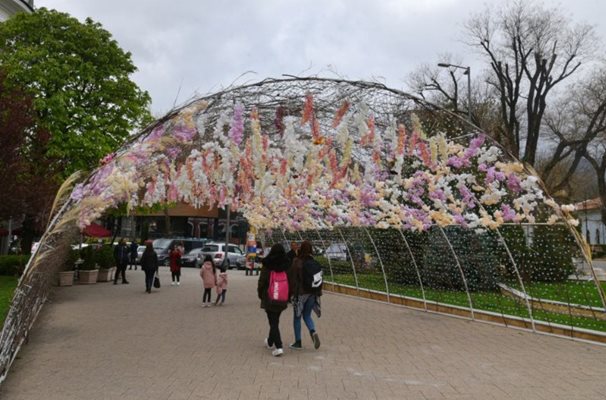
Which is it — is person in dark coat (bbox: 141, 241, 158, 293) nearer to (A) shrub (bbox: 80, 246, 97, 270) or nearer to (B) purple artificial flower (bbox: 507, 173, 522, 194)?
(A) shrub (bbox: 80, 246, 97, 270)

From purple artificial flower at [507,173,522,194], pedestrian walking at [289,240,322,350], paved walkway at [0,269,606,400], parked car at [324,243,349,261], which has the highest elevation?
purple artificial flower at [507,173,522,194]

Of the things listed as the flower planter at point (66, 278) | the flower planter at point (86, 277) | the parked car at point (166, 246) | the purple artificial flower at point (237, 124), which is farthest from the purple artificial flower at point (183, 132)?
the parked car at point (166, 246)

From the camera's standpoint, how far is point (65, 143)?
71.3 feet

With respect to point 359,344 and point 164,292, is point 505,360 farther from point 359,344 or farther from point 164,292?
point 164,292

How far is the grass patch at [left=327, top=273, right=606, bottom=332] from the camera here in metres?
10.4

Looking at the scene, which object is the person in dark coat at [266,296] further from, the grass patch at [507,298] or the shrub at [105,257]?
the shrub at [105,257]

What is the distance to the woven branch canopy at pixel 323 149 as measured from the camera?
8414 mm

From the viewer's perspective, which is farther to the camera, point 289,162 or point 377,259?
point 377,259

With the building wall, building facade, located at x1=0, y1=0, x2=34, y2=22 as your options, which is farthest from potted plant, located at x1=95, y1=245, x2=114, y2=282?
→ the building wall

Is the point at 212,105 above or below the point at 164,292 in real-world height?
above

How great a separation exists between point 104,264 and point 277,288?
49.7 ft

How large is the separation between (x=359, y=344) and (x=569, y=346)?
143 inches

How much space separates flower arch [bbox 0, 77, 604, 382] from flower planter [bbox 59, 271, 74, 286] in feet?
17.1

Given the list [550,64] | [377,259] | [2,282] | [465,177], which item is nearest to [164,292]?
[2,282]
